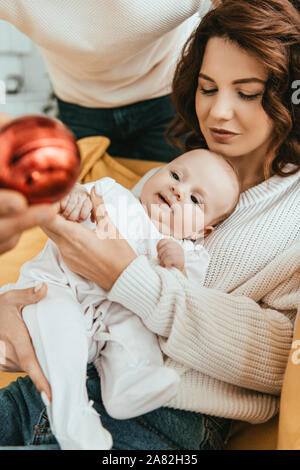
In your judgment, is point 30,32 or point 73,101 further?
point 73,101

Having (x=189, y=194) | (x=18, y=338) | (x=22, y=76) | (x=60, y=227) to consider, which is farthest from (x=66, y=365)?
(x=22, y=76)

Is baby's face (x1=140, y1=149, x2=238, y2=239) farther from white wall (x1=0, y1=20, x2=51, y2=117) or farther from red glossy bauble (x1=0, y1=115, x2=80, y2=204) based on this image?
white wall (x1=0, y1=20, x2=51, y2=117)

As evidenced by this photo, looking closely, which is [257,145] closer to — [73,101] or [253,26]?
[253,26]

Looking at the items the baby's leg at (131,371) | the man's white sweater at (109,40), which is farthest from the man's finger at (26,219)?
the man's white sweater at (109,40)

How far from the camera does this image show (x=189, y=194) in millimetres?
940

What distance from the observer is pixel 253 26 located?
90 centimetres

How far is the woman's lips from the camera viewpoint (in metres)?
0.99

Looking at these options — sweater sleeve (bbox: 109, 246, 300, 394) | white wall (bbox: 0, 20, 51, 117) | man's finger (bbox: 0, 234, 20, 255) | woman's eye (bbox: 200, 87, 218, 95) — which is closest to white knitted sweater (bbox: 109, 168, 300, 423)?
sweater sleeve (bbox: 109, 246, 300, 394)

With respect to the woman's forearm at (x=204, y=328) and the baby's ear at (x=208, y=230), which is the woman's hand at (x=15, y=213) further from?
the baby's ear at (x=208, y=230)

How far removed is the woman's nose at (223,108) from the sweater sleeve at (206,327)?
0.37m

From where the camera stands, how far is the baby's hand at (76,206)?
0.78 m

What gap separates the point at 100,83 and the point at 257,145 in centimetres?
68

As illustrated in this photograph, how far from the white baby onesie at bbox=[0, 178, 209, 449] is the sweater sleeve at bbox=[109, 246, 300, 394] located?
55mm

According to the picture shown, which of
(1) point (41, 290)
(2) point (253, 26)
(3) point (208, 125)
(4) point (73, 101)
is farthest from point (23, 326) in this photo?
(4) point (73, 101)
